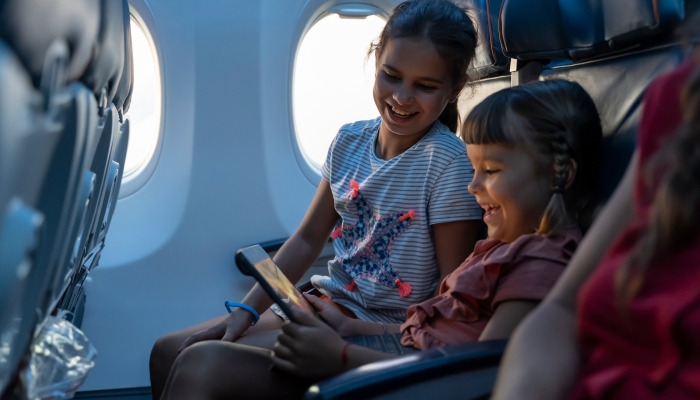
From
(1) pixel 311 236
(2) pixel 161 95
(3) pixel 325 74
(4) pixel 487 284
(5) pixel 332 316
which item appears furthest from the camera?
(3) pixel 325 74

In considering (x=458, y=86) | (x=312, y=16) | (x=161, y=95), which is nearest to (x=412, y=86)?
(x=458, y=86)

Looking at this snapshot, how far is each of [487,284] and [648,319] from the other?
0.59 m

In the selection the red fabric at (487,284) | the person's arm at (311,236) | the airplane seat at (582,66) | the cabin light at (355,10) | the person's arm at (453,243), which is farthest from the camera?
the cabin light at (355,10)

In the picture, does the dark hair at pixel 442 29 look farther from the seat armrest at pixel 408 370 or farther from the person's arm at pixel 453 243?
the seat armrest at pixel 408 370

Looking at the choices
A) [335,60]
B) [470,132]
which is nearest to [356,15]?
[335,60]

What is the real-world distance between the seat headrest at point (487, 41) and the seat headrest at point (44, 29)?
1.26 metres

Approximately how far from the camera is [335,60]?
3184 mm

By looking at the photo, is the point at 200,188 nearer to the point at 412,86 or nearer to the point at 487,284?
the point at 412,86

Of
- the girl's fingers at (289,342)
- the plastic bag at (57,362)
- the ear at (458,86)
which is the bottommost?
the girl's fingers at (289,342)

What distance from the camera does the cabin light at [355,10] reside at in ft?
9.77

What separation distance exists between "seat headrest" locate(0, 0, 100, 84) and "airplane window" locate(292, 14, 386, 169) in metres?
2.25

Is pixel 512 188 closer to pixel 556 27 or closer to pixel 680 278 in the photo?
pixel 556 27

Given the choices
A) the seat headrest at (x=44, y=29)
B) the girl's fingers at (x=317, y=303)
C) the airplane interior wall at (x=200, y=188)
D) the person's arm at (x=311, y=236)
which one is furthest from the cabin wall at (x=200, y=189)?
the seat headrest at (x=44, y=29)

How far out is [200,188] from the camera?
9.46 feet
